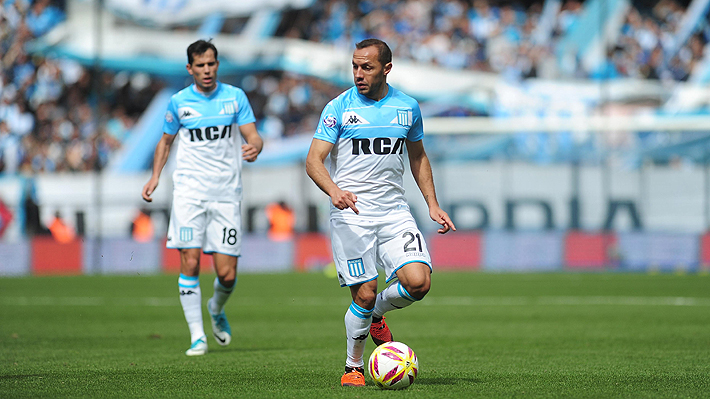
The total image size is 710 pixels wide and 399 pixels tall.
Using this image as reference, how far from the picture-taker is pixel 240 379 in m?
5.91

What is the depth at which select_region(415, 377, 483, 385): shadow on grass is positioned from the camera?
574 centimetres

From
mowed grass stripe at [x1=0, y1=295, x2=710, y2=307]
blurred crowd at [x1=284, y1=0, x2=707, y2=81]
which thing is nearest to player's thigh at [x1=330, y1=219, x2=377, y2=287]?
mowed grass stripe at [x1=0, y1=295, x2=710, y2=307]

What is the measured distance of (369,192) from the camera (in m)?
5.88

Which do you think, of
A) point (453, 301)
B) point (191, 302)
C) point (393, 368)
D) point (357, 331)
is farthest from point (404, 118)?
point (453, 301)

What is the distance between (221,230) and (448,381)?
2823 mm

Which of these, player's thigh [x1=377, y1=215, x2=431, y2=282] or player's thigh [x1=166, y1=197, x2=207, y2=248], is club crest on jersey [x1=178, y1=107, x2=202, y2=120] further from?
player's thigh [x1=377, y1=215, x2=431, y2=282]

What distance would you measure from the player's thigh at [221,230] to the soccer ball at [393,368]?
262 centimetres

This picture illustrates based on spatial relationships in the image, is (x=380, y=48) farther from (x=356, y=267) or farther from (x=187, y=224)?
(x=187, y=224)

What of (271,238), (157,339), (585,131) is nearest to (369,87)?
(157,339)

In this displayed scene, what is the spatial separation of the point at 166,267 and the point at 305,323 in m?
12.3

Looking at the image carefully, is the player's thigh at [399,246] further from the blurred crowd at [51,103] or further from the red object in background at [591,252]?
the blurred crowd at [51,103]

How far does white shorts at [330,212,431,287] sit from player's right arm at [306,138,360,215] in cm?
17

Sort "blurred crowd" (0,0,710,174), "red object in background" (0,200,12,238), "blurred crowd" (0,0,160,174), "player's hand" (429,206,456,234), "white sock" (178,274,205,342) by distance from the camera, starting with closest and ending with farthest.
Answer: "player's hand" (429,206,456,234), "white sock" (178,274,205,342), "red object in background" (0,200,12,238), "blurred crowd" (0,0,160,174), "blurred crowd" (0,0,710,174)

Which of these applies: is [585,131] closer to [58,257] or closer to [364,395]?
[58,257]
